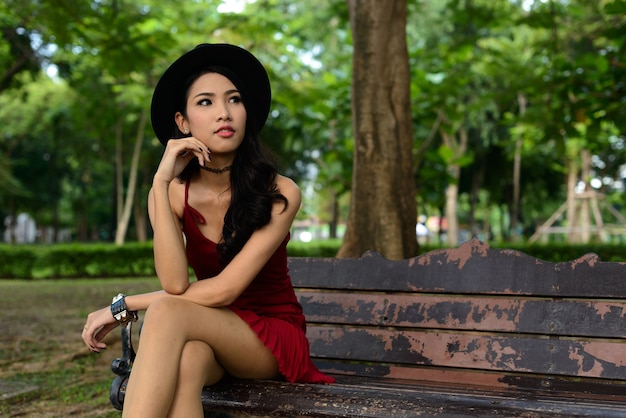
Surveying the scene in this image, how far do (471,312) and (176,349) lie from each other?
1429mm

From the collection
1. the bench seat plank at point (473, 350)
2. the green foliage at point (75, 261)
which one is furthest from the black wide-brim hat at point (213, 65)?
the green foliage at point (75, 261)

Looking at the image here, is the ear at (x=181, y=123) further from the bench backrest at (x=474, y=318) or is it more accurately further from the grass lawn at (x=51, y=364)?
the grass lawn at (x=51, y=364)

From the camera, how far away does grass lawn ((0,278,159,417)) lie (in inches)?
178

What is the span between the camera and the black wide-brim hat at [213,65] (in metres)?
3.00

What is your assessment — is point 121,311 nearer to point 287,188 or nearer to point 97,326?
point 97,326

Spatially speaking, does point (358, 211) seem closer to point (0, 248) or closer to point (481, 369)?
point (481, 369)

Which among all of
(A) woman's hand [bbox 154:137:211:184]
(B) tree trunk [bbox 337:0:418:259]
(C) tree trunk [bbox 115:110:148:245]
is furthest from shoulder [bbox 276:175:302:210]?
(C) tree trunk [bbox 115:110:148:245]

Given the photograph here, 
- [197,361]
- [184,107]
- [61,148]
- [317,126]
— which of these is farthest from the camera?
[61,148]

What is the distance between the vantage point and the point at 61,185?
39.8 m

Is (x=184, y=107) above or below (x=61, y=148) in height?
below

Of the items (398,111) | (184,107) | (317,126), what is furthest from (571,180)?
(184,107)

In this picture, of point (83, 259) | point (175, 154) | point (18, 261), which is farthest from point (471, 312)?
point (18, 261)

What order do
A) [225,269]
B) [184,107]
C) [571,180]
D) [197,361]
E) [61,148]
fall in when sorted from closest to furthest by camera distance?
[197,361] → [225,269] → [184,107] → [571,180] → [61,148]

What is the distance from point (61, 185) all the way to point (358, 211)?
123 ft
